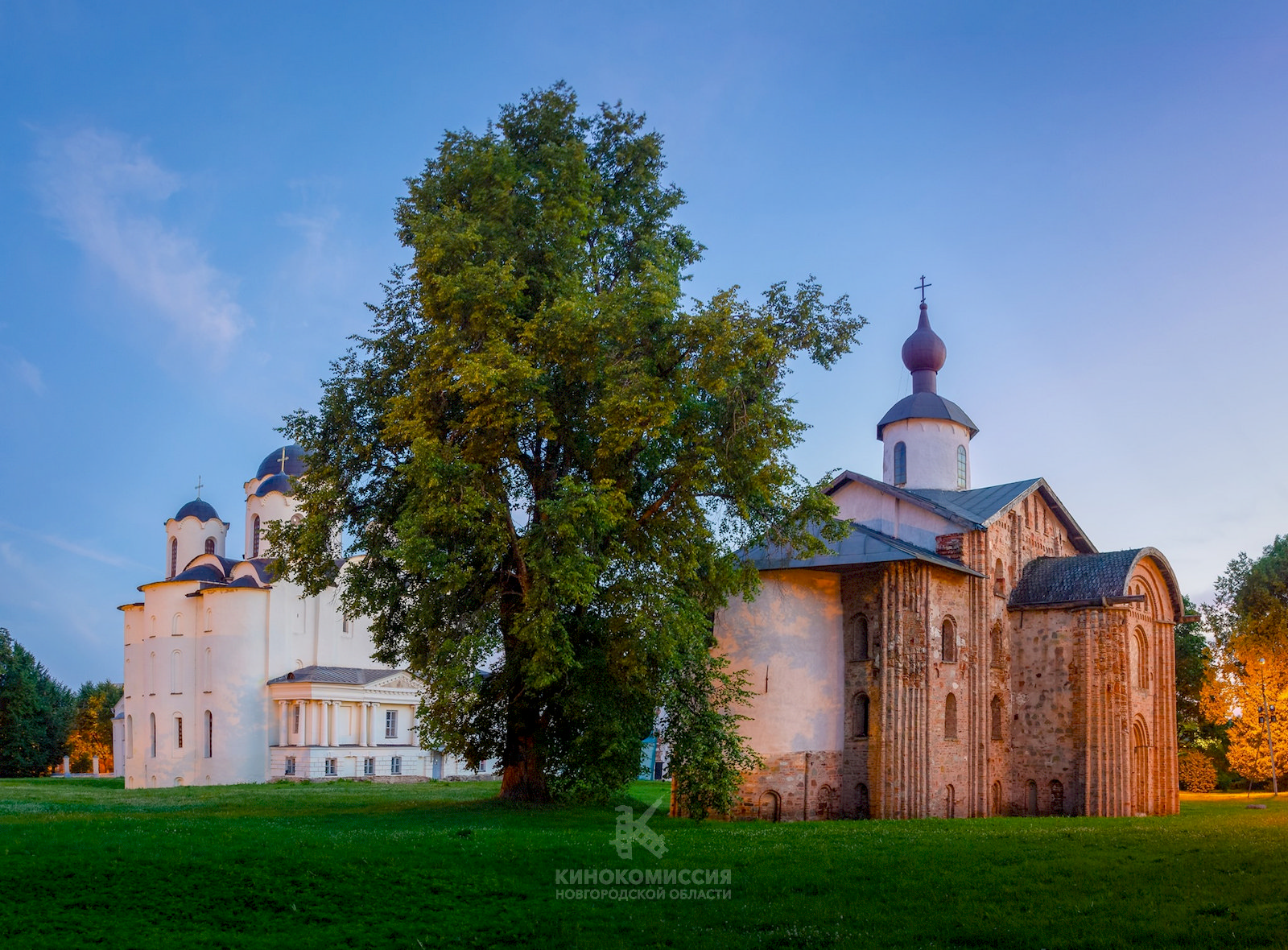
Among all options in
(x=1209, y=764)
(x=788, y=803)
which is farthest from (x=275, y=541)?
(x=1209, y=764)

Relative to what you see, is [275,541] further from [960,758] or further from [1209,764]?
[1209,764]

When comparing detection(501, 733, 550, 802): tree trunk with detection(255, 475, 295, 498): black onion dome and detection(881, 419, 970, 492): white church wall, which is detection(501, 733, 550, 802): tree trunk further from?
detection(255, 475, 295, 498): black onion dome

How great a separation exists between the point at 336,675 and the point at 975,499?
2880 cm

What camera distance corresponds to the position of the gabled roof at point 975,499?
2838 cm

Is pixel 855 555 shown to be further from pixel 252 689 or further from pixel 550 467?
pixel 252 689

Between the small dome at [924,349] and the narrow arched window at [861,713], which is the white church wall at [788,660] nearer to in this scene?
the narrow arched window at [861,713]

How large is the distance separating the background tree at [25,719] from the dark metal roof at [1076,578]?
4902 centimetres

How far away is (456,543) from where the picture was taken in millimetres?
20703

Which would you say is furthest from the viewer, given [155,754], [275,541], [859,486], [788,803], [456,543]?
[155,754]

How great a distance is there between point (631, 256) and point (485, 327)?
4625 millimetres

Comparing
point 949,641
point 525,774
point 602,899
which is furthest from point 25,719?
point 602,899

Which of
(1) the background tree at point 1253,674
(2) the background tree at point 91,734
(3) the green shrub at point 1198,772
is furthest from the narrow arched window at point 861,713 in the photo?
(2) the background tree at point 91,734

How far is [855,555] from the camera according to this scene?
26.1 meters

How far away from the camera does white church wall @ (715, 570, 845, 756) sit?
2623 centimetres
